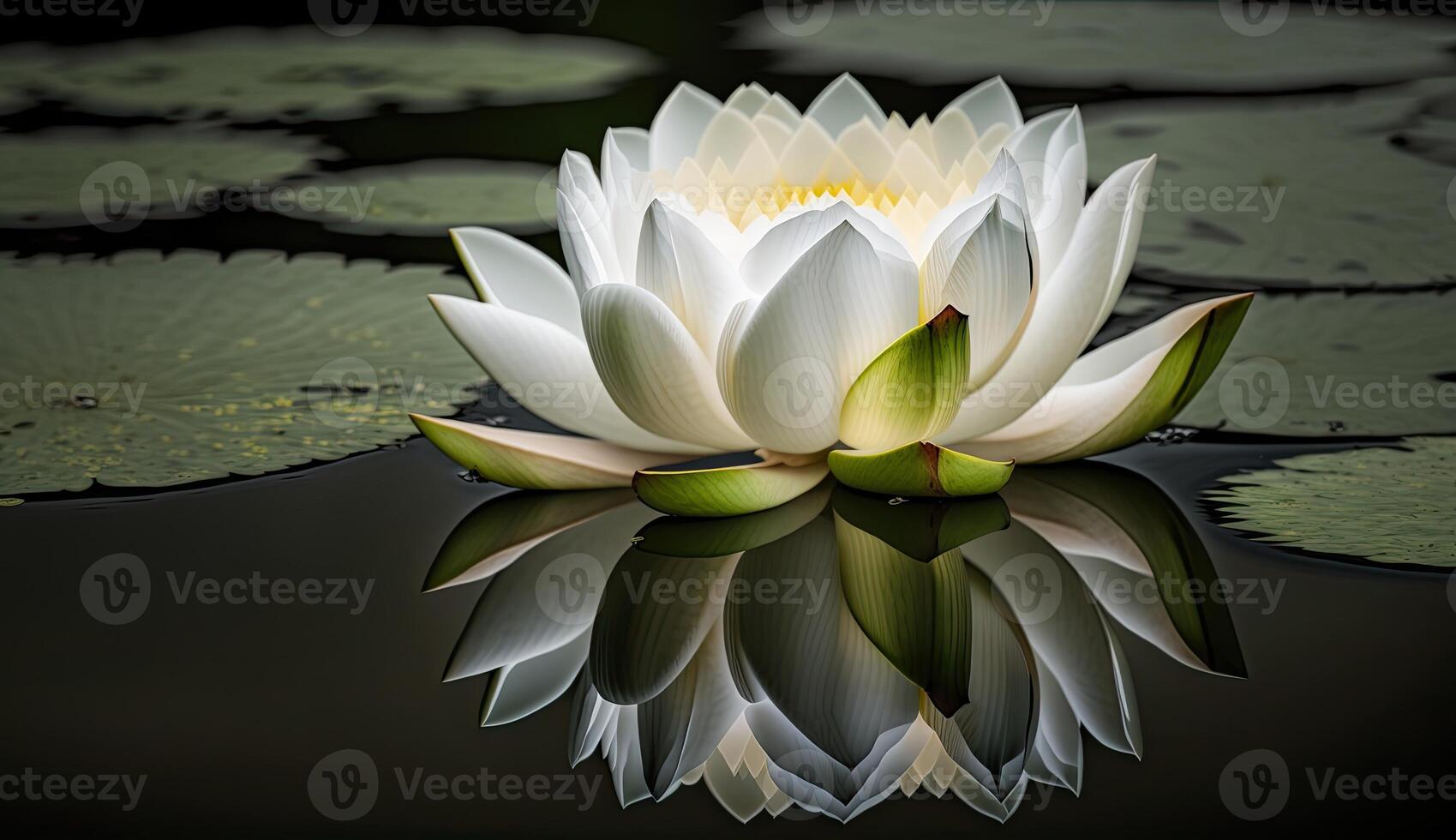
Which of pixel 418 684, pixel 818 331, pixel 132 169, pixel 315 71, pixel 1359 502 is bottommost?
pixel 418 684

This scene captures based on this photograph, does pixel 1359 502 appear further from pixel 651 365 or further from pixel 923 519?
pixel 651 365

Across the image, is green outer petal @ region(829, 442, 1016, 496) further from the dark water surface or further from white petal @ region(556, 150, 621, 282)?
white petal @ region(556, 150, 621, 282)

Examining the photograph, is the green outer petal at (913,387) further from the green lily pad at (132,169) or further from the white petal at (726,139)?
the green lily pad at (132,169)

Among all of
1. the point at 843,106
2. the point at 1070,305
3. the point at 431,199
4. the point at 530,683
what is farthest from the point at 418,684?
the point at 431,199

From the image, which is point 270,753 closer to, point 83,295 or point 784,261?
point 784,261

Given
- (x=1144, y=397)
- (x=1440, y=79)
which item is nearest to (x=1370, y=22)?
(x=1440, y=79)

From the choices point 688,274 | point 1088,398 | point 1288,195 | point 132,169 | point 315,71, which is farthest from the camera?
point 315,71
